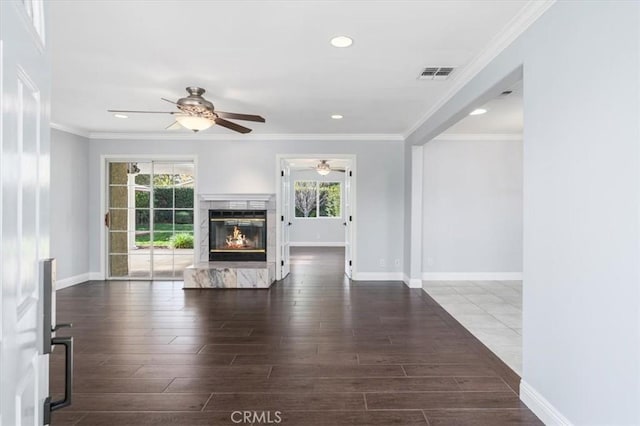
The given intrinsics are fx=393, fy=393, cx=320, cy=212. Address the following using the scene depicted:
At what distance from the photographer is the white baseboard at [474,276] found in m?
6.68

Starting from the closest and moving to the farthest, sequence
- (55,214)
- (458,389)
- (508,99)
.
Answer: (458,389) → (508,99) → (55,214)

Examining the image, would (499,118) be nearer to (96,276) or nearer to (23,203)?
(23,203)

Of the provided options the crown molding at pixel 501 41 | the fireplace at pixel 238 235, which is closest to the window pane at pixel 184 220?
the fireplace at pixel 238 235

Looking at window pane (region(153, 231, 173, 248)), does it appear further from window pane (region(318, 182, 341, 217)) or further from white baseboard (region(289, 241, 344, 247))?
window pane (region(318, 182, 341, 217))

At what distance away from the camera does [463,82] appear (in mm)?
3773

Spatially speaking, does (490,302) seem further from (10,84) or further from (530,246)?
(10,84)

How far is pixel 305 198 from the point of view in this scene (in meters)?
12.8

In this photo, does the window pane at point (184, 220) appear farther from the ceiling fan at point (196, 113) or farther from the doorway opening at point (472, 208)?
the doorway opening at point (472, 208)

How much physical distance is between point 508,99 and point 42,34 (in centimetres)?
468

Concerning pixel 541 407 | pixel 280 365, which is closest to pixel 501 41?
pixel 541 407

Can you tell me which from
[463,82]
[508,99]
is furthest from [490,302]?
[463,82]

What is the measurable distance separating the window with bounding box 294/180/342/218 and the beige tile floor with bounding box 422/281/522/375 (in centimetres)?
654

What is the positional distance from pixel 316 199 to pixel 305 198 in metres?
0.36

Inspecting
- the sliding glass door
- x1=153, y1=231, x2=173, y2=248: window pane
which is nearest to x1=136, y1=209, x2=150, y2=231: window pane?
the sliding glass door
